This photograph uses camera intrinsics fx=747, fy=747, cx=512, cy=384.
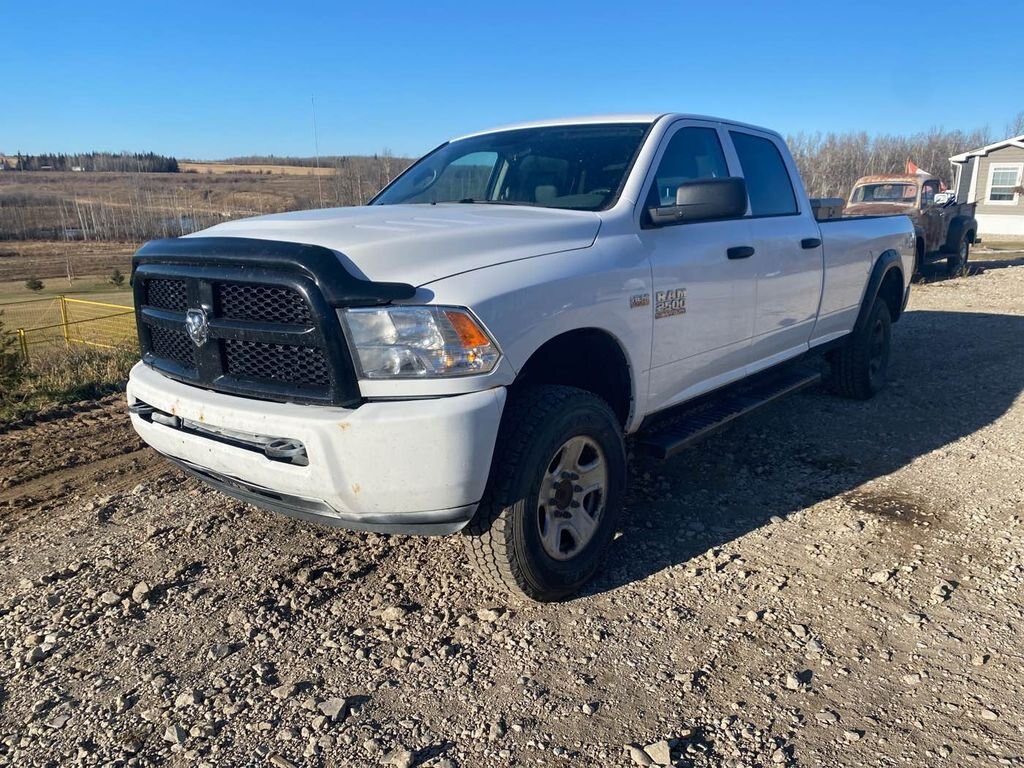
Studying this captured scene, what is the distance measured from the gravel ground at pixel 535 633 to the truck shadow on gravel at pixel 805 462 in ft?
0.09

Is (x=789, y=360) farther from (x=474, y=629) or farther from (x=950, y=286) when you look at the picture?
(x=950, y=286)

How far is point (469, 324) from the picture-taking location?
100.0 inches

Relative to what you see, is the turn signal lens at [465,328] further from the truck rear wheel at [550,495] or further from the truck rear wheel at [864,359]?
the truck rear wheel at [864,359]

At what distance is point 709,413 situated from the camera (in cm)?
415

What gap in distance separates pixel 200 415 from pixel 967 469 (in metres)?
4.43

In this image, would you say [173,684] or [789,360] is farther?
[789,360]

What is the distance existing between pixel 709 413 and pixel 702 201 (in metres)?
1.29

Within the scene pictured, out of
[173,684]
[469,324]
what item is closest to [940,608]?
[469,324]

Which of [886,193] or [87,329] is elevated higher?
[886,193]

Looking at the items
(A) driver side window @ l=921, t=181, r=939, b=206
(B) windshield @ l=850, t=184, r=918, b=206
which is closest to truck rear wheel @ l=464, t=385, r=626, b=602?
(B) windshield @ l=850, t=184, r=918, b=206

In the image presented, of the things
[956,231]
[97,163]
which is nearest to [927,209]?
[956,231]

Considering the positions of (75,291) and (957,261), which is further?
(75,291)

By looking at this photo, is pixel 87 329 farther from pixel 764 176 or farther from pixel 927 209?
pixel 764 176

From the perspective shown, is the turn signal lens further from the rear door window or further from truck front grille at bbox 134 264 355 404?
the rear door window
